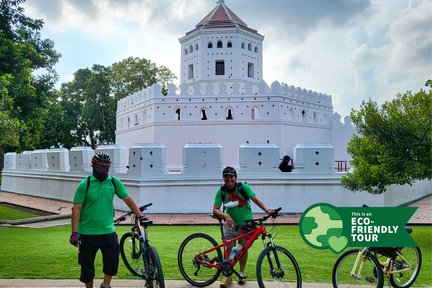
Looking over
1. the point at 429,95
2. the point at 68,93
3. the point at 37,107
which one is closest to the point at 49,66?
the point at 37,107

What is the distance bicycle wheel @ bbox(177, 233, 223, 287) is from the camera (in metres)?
4.96

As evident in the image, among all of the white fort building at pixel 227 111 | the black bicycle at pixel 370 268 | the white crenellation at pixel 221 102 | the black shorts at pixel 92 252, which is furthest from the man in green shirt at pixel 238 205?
the white crenellation at pixel 221 102

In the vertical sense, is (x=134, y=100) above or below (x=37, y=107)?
above

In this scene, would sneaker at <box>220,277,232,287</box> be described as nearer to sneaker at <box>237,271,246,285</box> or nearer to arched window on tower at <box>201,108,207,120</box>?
sneaker at <box>237,271,246,285</box>

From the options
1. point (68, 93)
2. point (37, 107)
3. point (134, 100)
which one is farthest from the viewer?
point (68, 93)

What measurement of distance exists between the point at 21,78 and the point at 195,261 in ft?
23.6

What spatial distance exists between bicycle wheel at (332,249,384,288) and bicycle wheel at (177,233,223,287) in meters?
1.39

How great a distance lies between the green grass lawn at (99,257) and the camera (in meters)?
5.40

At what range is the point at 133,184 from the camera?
12.5 m

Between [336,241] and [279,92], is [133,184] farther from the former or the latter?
[279,92]

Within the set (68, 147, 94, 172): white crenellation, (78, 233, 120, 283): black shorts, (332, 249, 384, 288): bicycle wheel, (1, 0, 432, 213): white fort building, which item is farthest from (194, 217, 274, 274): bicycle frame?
(68, 147, 94, 172): white crenellation

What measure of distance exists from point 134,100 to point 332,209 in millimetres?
24065

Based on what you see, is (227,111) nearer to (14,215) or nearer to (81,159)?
(81,159)

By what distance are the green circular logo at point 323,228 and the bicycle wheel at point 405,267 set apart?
0.65 meters
